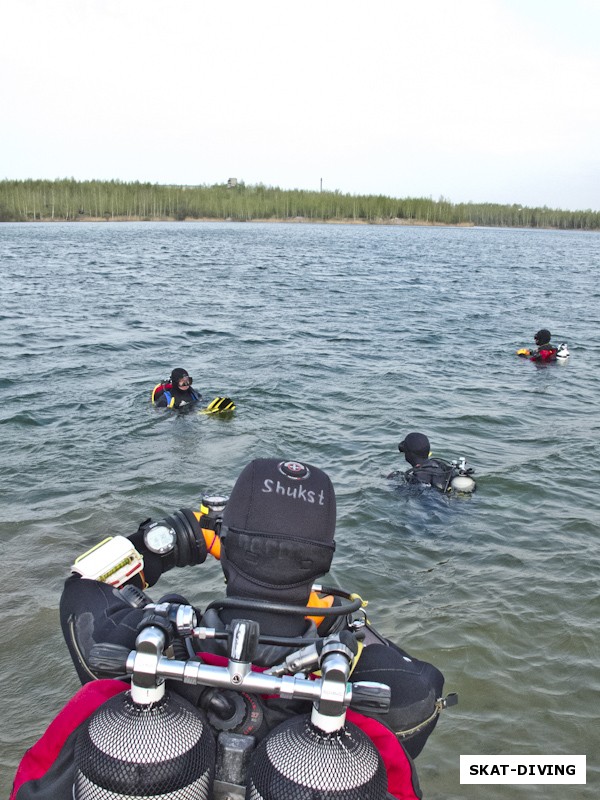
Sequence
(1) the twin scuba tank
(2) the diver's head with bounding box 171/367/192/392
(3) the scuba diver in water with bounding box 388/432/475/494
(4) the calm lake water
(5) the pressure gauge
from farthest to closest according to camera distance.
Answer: (2) the diver's head with bounding box 171/367/192/392 < (3) the scuba diver in water with bounding box 388/432/475/494 < (4) the calm lake water < (5) the pressure gauge < (1) the twin scuba tank

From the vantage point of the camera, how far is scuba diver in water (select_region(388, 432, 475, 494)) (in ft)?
25.6

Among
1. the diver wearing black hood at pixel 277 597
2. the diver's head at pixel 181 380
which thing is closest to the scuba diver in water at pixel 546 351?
the diver's head at pixel 181 380

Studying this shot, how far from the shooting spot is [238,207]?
117000 mm

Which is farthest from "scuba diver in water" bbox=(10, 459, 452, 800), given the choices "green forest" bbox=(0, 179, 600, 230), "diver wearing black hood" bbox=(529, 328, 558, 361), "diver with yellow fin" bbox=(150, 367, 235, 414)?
"green forest" bbox=(0, 179, 600, 230)

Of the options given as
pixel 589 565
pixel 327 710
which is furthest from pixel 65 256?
pixel 327 710

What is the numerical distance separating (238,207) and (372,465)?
112423 mm

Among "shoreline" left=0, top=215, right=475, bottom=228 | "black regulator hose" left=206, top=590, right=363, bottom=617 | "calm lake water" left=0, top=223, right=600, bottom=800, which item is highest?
"shoreline" left=0, top=215, right=475, bottom=228

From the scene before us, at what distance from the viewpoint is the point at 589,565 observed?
269 inches

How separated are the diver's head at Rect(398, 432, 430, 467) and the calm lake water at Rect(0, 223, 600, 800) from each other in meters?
0.48

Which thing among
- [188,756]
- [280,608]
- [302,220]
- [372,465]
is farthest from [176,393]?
[302,220]

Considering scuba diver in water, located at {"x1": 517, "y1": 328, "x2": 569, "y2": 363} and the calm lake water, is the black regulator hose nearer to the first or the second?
the calm lake water

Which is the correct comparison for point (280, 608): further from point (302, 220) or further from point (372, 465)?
point (302, 220)

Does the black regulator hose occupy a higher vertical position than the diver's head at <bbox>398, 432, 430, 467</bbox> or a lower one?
higher

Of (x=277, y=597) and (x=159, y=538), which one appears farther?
(x=159, y=538)
